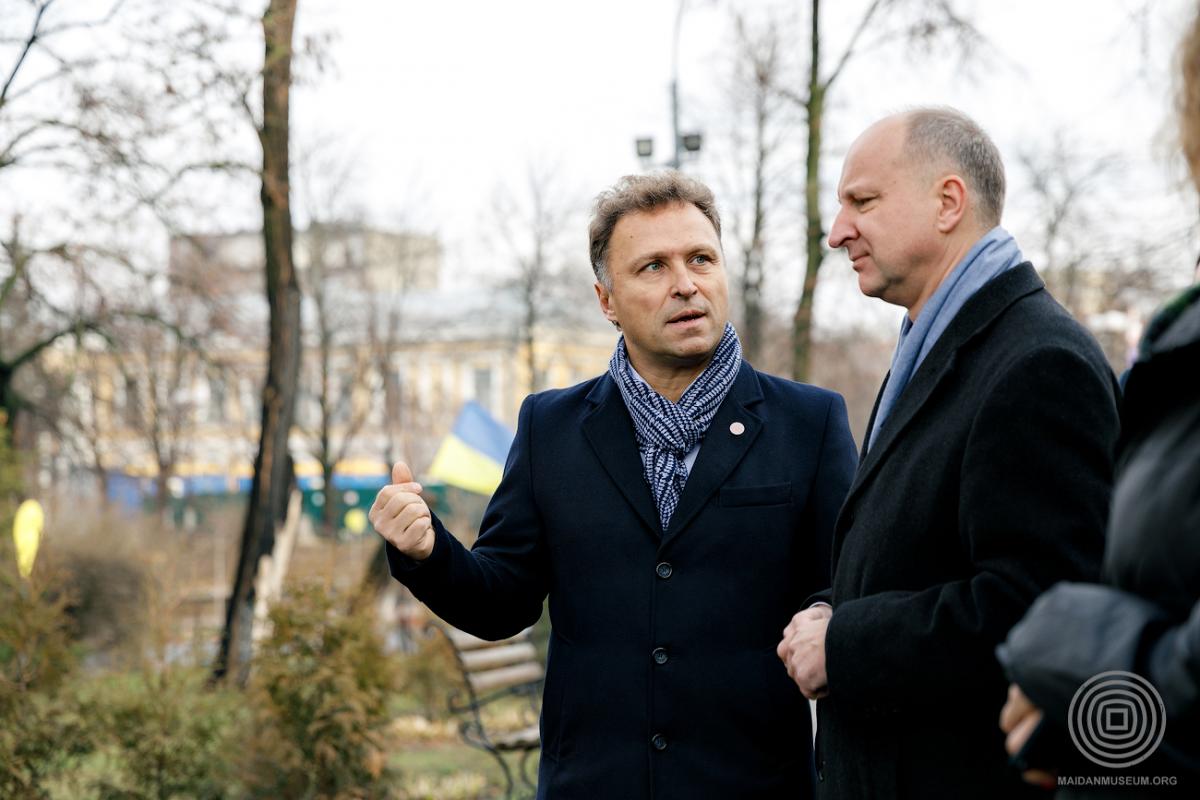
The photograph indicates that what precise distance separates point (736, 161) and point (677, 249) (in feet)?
70.3

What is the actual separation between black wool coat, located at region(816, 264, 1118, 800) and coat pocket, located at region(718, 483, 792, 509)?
610 millimetres

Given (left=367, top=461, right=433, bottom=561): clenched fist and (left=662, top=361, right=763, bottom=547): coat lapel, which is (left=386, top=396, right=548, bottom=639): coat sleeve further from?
(left=662, top=361, right=763, bottom=547): coat lapel

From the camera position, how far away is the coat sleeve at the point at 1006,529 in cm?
231

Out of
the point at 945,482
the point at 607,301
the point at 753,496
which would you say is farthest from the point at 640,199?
the point at 945,482

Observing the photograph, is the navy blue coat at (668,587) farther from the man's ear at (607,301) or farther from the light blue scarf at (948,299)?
the light blue scarf at (948,299)

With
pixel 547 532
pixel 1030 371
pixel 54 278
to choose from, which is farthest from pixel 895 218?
pixel 54 278

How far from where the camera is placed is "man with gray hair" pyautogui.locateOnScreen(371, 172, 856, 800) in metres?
3.27

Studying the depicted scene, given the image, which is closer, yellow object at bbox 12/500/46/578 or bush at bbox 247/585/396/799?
bush at bbox 247/585/396/799

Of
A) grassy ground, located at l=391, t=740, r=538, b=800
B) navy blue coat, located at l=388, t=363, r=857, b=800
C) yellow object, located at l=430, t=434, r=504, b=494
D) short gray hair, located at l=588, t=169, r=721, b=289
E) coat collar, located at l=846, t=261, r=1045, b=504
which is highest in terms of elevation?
short gray hair, located at l=588, t=169, r=721, b=289

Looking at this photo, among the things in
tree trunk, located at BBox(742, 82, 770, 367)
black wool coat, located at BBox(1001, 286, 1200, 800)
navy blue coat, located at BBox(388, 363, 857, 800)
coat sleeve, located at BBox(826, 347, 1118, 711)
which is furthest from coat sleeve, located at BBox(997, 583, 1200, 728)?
tree trunk, located at BBox(742, 82, 770, 367)

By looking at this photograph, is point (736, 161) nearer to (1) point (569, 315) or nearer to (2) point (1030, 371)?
(1) point (569, 315)

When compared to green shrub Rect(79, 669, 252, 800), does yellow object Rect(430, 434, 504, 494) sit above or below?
above

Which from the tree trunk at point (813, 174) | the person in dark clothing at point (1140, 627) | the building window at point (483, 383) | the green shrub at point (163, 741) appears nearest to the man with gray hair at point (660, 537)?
the person in dark clothing at point (1140, 627)

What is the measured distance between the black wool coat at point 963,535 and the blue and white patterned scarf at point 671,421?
76cm
